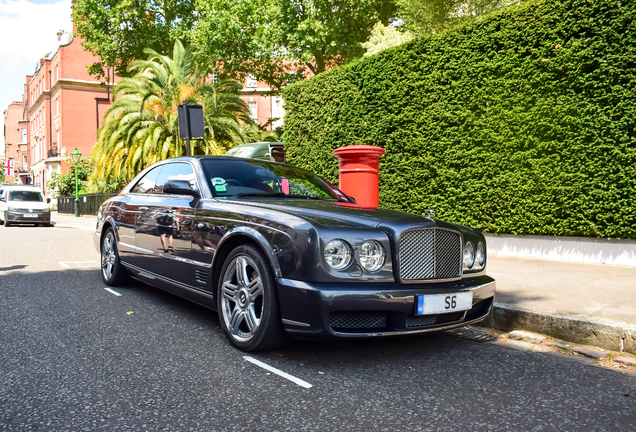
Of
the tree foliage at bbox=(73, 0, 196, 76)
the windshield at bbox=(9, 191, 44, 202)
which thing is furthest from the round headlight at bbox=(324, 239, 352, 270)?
the tree foliage at bbox=(73, 0, 196, 76)

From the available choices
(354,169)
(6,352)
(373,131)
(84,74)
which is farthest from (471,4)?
(84,74)

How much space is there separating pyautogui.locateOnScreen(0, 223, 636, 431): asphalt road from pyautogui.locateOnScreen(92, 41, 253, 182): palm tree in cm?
1661

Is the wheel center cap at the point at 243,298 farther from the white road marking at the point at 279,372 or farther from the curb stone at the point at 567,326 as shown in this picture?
the curb stone at the point at 567,326

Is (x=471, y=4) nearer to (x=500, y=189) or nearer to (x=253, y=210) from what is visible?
(x=500, y=189)

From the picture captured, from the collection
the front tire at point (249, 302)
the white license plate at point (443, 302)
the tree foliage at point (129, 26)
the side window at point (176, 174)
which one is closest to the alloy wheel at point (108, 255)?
the side window at point (176, 174)

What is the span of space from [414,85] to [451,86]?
2.62 feet

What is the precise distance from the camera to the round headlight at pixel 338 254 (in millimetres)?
3312

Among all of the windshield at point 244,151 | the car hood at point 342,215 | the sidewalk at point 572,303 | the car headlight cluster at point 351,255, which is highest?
the windshield at point 244,151

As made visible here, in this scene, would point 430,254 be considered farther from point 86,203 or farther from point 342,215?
point 86,203

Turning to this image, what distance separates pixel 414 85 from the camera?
963 cm

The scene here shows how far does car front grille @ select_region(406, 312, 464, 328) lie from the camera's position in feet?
11.3

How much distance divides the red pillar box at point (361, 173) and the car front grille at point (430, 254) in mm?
3508

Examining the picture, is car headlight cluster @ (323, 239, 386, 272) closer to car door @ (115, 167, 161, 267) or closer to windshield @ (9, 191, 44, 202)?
car door @ (115, 167, 161, 267)

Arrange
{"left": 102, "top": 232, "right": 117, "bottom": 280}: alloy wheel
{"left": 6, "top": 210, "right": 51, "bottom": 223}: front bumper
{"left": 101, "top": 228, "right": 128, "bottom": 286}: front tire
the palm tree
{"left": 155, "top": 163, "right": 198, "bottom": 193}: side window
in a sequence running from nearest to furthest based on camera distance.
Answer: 1. {"left": 155, "top": 163, "right": 198, "bottom": 193}: side window
2. {"left": 101, "top": 228, "right": 128, "bottom": 286}: front tire
3. {"left": 102, "top": 232, "right": 117, "bottom": 280}: alloy wheel
4. the palm tree
5. {"left": 6, "top": 210, "right": 51, "bottom": 223}: front bumper
